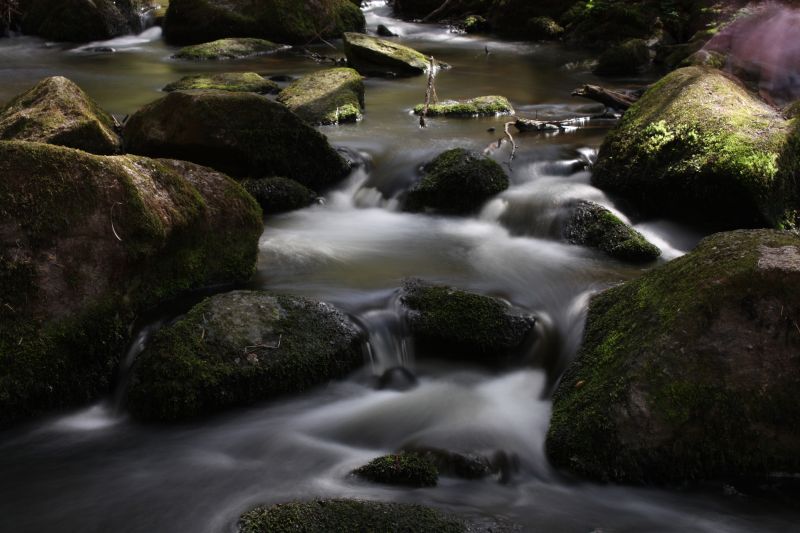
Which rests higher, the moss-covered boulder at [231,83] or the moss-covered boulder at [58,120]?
the moss-covered boulder at [58,120]

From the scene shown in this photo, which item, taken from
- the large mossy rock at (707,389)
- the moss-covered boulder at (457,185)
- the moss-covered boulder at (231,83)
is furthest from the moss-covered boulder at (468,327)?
the moss-covered boulder at (231,83)

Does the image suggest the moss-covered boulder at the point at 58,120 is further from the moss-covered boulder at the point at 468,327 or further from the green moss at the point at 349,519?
the green moss at the point at 349,519

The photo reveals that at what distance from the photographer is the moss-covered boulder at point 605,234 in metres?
6.04

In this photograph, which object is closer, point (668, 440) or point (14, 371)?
point (668, 440)

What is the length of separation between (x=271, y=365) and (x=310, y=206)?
3379 millimetres

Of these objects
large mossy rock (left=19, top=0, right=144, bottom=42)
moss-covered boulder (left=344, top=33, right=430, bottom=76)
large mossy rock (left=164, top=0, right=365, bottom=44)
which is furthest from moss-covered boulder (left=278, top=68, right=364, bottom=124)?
large mossy rock (left=19, top=0, right=144, bottom=42)

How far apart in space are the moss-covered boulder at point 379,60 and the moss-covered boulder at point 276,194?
7139 millimetres

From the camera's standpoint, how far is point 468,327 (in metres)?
4.67

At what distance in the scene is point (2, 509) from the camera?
3.31 meters

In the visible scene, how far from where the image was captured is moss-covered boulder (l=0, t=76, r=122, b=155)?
6613 millimetres

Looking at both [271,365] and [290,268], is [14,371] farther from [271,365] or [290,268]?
[290,268]

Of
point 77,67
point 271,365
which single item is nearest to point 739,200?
point 271,365

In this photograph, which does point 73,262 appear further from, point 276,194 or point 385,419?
point 276,194

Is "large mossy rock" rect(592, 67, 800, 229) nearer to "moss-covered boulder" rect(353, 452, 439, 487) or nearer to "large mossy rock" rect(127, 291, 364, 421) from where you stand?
"large mossy rock" rect(127, 291, 364, 421)
